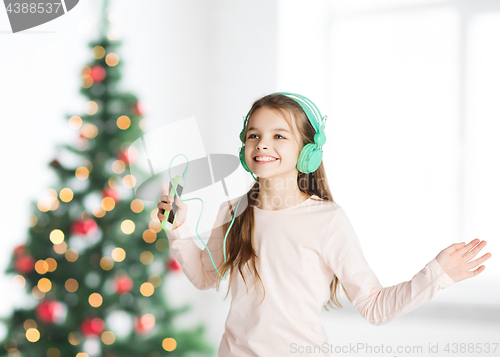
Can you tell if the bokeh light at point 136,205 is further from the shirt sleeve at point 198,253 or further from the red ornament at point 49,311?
the shirt sleeve at point 198,253

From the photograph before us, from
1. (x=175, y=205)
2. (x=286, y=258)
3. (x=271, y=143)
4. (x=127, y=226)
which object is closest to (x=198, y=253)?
(x=175, y=205)

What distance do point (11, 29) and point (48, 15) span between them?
0.76 feet

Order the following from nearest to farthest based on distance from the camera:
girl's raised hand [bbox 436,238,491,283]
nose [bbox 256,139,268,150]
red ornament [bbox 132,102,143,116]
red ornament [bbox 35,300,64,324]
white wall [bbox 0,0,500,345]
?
girl's raised hand [bbox 436,238,491,283]
nose [bbox 256,139,268,150]
red ornament [bbox 35,300,64,324]
red ornament [bbox 132,102,143,116]
white wall [bbox 0,0,500,345]

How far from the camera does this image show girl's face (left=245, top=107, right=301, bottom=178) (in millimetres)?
1078

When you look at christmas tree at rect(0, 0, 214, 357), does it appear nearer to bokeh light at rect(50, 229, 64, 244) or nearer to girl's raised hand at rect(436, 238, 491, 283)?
bokeh light at rect(50, 229, 64, 244)

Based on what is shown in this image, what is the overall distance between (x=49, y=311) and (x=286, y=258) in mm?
1296

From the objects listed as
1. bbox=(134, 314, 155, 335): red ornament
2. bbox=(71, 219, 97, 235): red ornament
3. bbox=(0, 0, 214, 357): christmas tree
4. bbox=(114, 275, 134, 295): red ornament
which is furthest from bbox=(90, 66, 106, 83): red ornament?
bbox=(134, 314, 155, 335): red ornament

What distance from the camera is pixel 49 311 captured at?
1.81 m

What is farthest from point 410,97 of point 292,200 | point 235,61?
point 292,200

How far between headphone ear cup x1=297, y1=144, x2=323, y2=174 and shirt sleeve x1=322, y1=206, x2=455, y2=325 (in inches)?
5.6

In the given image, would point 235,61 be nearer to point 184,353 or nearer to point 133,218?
point 133,218

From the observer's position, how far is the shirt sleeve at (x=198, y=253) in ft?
3.74

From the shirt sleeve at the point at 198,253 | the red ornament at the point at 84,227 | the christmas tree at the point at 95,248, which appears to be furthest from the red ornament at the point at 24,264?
the shirt sleeve at the point at 198,253

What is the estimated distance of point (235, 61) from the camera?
264cm
